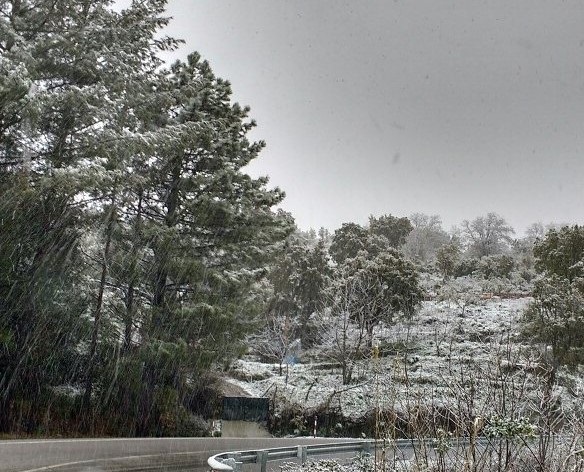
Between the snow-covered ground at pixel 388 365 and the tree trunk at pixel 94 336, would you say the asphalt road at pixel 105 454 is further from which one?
the snow-covered ground at pixel 388 365

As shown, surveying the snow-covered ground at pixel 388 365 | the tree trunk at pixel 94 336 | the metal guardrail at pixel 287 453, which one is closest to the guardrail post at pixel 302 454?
the metal guardrail at pixel 287 453

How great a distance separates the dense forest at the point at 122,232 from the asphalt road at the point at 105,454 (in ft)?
8.97

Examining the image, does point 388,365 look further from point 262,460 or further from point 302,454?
point 262,460

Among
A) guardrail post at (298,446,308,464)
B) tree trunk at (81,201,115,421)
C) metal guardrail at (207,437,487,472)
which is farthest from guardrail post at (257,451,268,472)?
tree trunk at (81,201,115,421)

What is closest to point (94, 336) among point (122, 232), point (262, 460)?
point (122, 232)

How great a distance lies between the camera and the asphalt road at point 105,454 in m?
10.5

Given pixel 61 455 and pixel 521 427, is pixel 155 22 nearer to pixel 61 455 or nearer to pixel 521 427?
pixel 61 455

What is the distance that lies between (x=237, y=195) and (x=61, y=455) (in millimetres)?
11156

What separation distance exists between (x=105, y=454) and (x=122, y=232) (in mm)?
8378

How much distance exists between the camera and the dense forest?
1439cm

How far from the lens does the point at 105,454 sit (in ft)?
42.1

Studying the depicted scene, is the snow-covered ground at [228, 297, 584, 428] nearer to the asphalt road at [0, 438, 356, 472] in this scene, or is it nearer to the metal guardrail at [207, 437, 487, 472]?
the asphalt road at [0, 438, 356, 472]

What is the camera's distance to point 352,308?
30781 mm

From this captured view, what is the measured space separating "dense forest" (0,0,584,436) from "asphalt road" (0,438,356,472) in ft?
8.97
